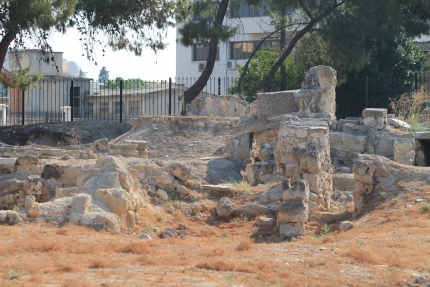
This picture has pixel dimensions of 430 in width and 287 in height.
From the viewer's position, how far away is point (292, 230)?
10250mm

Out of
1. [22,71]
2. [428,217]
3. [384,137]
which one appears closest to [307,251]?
[428,217]

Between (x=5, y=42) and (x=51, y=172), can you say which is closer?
(x=51, y=172)

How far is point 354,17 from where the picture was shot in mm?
24203

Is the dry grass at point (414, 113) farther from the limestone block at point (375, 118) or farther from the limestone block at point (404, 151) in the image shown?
the limestone block at point (404, 151)

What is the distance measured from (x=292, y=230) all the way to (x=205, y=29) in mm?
13966

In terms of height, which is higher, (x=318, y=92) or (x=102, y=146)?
(x=318, y=92)

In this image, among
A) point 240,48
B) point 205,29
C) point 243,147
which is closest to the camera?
point 243,147

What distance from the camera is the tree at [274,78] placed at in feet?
89.6

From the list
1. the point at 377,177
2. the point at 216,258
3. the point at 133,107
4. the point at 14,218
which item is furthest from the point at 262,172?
the point at 133,107

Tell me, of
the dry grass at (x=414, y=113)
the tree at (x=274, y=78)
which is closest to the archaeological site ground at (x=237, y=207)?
the dry grass at (x=414, y=113)

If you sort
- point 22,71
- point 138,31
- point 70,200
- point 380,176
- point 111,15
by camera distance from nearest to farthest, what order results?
point 70,200 < point 380,176 < point 22,71 < point 111,15 < point 138,31

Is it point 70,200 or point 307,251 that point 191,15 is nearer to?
point 70,200

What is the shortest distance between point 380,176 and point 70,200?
482 centimetres

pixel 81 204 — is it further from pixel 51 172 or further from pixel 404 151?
pixel 404 151
